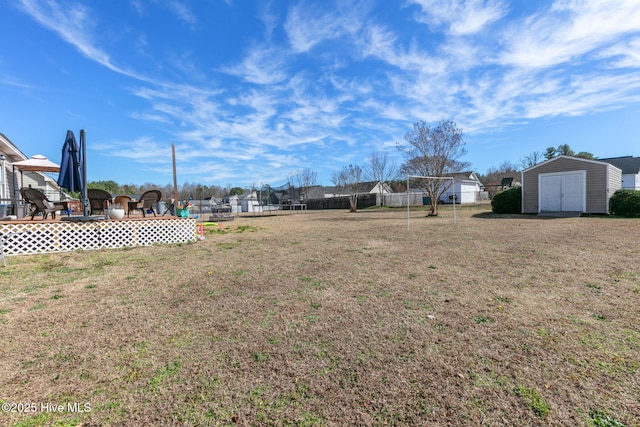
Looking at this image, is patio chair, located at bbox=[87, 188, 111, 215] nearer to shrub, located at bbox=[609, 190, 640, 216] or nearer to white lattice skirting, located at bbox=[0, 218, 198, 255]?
white lattice skirting, located at bbox=[0, 218, 198, 255]

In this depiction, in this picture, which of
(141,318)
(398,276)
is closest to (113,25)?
(141,318)

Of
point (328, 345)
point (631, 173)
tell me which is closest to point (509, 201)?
point (631, 173)

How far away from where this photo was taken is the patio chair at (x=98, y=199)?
8.96 metres

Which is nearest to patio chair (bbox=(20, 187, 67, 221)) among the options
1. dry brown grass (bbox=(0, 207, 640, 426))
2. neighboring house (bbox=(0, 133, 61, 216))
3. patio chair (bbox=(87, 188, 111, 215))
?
patio chair (bbox=(87, 188, 111, 215))

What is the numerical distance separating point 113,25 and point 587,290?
14.2 m

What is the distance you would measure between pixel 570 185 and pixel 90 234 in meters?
21.7

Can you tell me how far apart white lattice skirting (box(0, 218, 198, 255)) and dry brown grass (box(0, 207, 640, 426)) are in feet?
8.83

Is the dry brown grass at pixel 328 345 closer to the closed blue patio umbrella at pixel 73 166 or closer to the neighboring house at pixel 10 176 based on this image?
the closed blue patio umbrella at pixel 73 166

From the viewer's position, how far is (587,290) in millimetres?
3986

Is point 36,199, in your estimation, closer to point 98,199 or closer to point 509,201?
point 98,199

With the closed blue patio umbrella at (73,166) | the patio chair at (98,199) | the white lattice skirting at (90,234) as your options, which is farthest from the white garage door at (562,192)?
the closed blue patio umbrella at (73,166)

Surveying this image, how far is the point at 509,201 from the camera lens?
18.9m

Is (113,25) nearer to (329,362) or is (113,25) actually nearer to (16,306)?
(16,306)

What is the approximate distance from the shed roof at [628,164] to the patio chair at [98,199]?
123 feet
